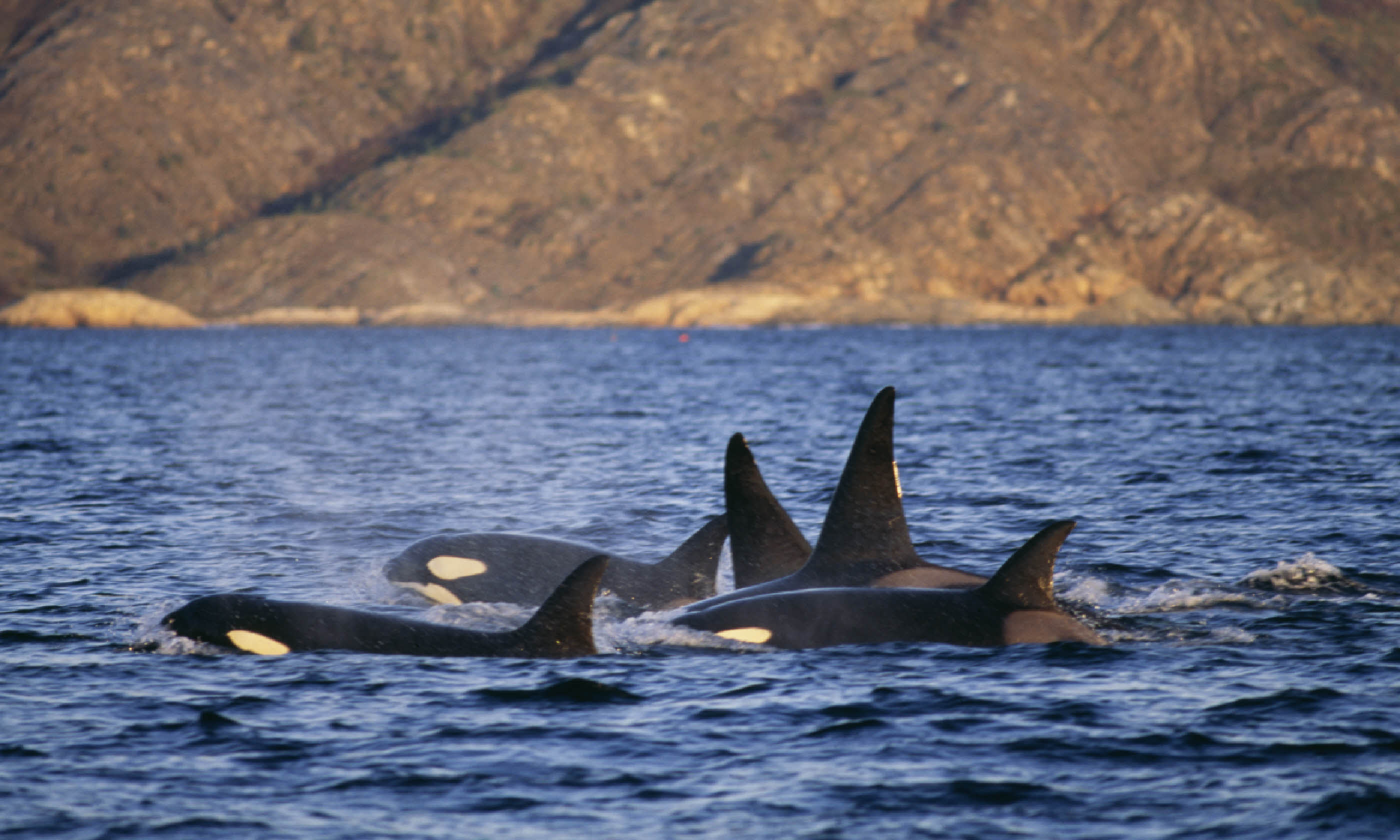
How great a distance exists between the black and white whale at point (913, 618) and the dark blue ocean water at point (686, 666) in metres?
0.22

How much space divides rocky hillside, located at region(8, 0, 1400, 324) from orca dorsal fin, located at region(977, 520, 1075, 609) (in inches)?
6006

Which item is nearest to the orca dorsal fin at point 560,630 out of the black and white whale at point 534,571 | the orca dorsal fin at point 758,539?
the black and white whale at point 534,571

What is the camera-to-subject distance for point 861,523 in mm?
13156

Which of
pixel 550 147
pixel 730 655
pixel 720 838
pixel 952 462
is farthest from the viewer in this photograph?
pixel 550 147

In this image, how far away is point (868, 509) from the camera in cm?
1316

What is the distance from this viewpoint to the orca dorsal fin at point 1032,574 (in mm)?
11250

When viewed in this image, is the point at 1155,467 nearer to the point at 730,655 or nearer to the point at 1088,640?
the point at 1088,640

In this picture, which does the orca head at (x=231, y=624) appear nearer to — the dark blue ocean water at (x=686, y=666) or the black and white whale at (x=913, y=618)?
the dark blue ocean water at (x=686, y=666)

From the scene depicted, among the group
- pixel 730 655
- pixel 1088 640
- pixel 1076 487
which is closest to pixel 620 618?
pixel 730 655

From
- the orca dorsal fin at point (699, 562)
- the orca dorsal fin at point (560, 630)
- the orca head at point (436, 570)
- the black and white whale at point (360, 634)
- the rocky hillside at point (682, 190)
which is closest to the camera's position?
the orca dorsal fin at point (560, 630)

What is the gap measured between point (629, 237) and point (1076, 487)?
156 metres

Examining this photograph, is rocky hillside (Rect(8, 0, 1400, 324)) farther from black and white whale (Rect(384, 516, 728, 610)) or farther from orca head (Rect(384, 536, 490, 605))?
black and white whale (Rect(384, 516, 728, 610))

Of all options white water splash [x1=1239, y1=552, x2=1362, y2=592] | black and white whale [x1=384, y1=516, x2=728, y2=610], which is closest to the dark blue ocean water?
white water splash [x1=1239, y1=552, x2=1362, y2=592]

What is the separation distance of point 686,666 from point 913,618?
81.9 inches
